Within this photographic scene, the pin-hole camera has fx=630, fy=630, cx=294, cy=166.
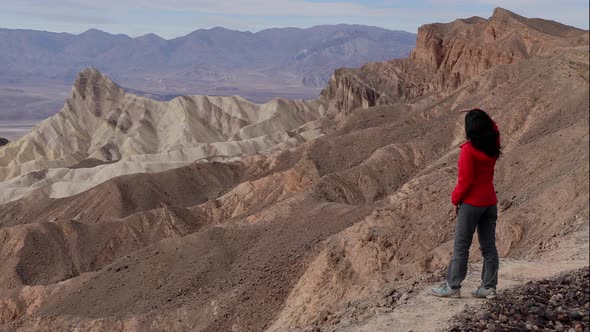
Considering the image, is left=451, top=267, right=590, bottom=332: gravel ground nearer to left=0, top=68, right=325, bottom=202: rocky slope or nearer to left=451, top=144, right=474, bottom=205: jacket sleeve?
left=451, top=144, right=474, bottom=205: jacket sleeve

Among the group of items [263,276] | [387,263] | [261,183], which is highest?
[387,263]

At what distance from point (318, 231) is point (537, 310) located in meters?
16.9

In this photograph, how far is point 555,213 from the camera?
1443cm

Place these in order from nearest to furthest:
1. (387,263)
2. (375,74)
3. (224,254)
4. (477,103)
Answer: (387,263), (224,254), (477,103), (375,74)

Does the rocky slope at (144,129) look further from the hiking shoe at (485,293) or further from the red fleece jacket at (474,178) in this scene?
the red fleece jacket at (474,178)

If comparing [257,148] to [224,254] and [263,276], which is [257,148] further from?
[263,276]

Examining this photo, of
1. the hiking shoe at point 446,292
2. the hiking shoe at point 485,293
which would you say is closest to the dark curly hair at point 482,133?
the hiking shoe at point 485,293

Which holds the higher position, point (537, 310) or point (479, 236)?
point (479, 236)

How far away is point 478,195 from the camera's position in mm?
7820

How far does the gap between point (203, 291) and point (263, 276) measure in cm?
329

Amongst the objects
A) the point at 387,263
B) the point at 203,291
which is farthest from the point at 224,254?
the point at 387,263

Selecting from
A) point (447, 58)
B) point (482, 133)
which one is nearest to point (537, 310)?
point (482, 133)

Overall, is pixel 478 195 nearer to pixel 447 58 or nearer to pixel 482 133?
pixel 482 133

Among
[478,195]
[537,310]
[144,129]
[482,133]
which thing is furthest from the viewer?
[144,129]
